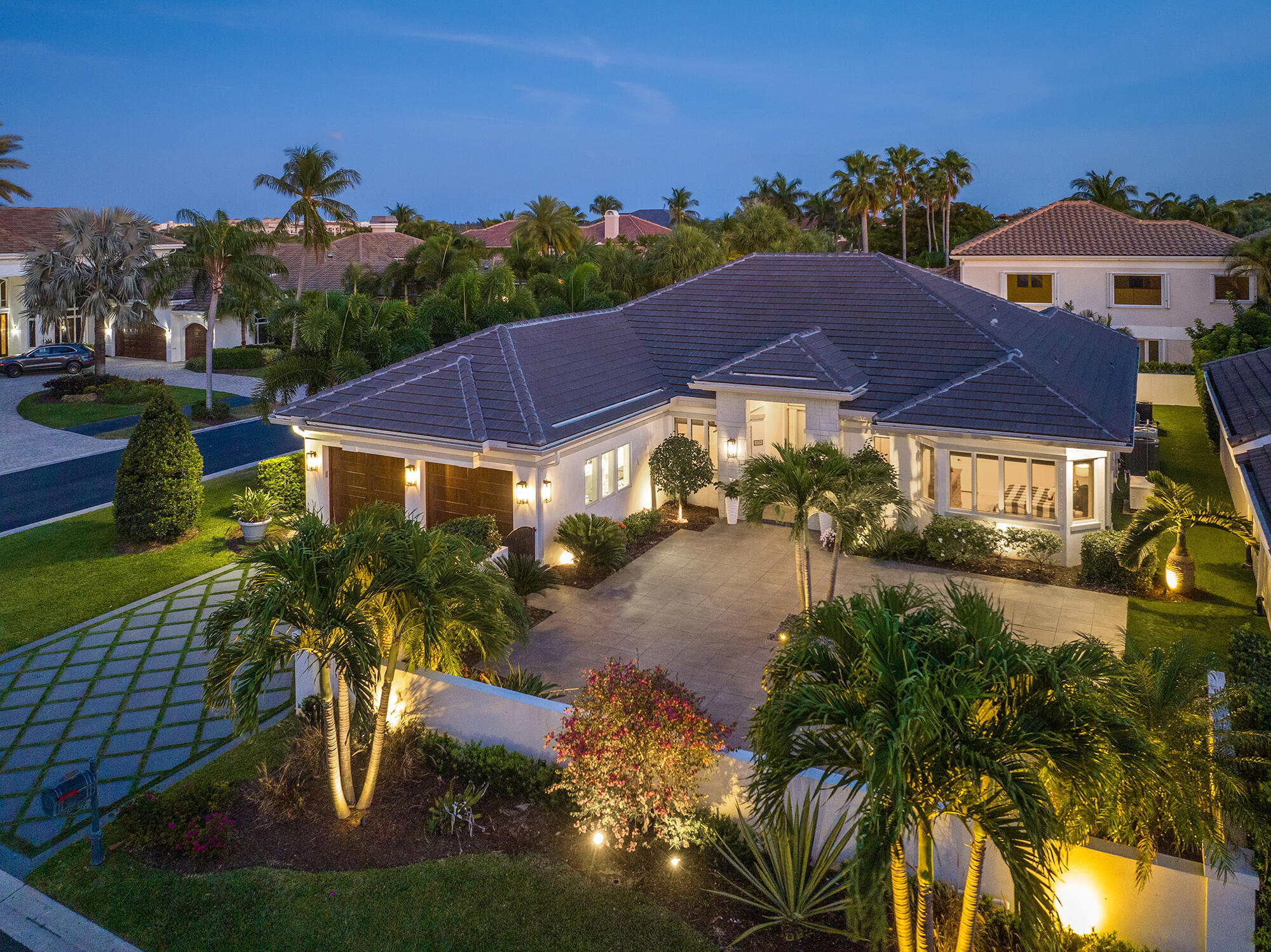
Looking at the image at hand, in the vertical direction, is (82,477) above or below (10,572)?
above

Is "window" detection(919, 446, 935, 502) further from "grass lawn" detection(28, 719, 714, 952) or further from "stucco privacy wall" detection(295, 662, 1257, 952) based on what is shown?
"grass lawn" detection(28, 719, 714, 952)

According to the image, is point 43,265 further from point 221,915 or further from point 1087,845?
point 1087,845

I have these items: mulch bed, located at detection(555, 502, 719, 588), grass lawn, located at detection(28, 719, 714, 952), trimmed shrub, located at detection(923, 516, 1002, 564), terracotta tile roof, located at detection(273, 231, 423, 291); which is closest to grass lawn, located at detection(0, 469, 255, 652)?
mulch bed, located at detection(555, 502, 719, 588)

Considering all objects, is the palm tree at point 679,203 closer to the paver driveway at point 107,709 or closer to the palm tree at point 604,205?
the palm tree at point 604,205

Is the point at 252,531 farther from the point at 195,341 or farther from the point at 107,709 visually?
the point at 195,341

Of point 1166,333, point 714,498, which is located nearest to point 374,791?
point 714,498

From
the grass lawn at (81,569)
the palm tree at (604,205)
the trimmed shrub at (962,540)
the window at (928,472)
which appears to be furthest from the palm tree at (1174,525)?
the palm tree at (604,205)

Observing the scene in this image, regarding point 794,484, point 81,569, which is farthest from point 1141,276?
point 81,569
